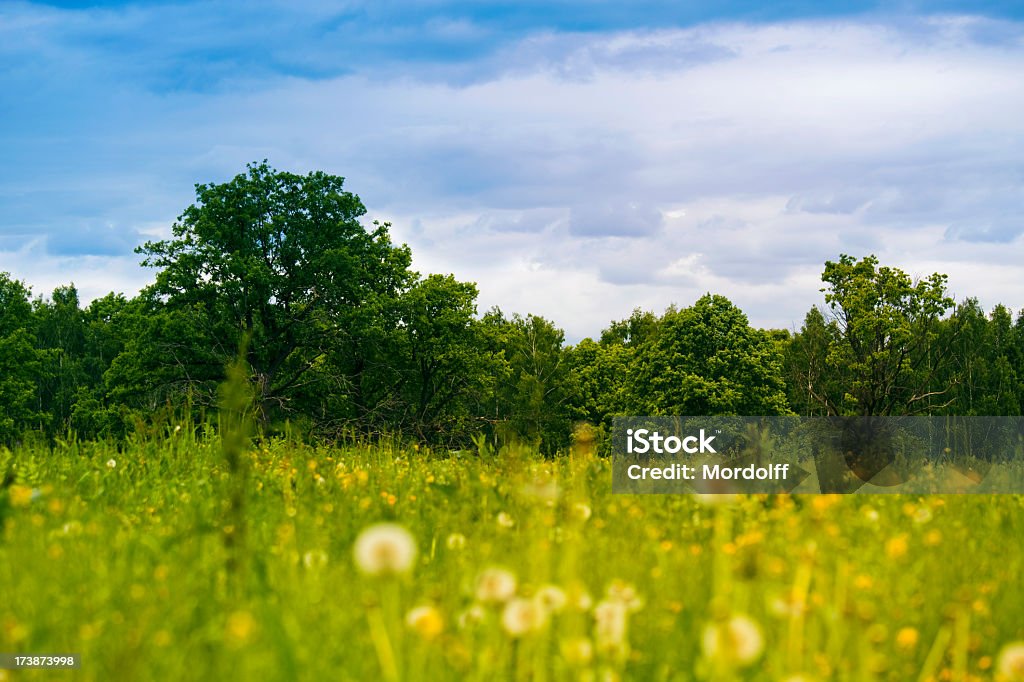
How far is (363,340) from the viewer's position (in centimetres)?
3656

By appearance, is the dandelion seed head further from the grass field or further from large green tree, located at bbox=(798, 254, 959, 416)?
Answer: large green tree, located at bbox=(798, 254, 959, 416)

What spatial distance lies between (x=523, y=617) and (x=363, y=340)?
34223 millimetres

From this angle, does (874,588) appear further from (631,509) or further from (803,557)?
(631,509)

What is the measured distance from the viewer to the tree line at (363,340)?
111 ft

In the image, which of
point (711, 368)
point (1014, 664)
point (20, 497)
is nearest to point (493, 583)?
point (1014, 664)

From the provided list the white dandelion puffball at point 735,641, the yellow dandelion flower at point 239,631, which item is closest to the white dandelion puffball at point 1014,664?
the white dandelion puffball at point 735,641

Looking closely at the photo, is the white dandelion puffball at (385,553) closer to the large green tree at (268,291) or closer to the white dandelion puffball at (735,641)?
the white dandelion puffball at (735,641)

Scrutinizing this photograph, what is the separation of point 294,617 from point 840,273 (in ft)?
121

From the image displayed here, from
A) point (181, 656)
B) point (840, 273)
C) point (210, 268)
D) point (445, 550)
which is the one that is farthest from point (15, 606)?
point (840, 273)

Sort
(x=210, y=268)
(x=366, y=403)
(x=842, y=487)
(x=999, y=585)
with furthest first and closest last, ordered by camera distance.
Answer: (x=366, y=403) → (x=210, y=268) → (x=842, y=487) → (x=999, y=585)

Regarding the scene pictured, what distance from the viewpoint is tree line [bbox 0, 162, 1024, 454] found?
33750 mm

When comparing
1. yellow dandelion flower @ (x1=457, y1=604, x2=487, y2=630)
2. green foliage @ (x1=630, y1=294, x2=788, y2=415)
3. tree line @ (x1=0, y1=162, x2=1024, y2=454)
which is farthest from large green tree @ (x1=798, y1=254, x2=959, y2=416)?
yellow dandelion flower @ (x1=457, y1=604, x2=487, y2=630)

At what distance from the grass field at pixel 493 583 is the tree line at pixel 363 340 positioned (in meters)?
20.7

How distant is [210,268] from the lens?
35.7m
